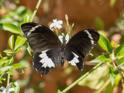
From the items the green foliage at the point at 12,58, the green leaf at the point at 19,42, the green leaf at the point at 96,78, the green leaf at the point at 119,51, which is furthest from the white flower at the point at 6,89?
the green leaf at the point at 96,78

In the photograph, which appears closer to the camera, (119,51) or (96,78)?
(119,51)

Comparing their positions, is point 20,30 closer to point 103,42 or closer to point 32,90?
point 103,42

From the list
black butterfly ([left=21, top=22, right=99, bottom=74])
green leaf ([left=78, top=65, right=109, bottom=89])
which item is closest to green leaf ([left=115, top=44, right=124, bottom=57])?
black butterfly ([left=21, top=22, right=99, bottom=74])

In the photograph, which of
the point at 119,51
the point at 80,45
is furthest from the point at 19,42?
the point at 119,51

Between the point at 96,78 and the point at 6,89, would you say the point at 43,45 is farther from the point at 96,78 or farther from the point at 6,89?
the point at 96,78

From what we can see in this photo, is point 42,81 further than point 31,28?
Yes

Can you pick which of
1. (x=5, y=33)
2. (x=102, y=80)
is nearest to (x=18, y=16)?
(x=102, y=80)
